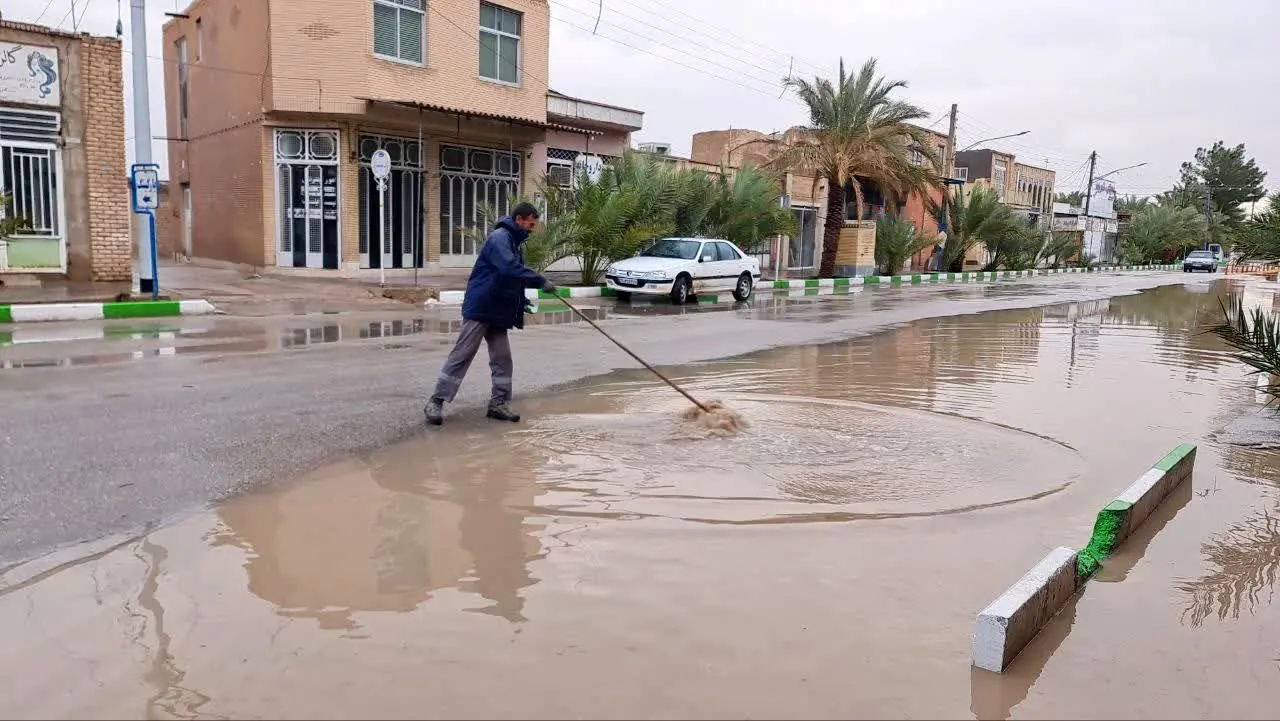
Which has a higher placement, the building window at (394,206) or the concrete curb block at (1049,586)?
the building window at (394,206)

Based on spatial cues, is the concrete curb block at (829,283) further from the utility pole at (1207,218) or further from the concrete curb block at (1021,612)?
the utility pole at (1207,218)

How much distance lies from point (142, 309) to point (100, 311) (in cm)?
56

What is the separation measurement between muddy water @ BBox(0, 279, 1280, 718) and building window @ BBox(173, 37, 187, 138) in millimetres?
22847

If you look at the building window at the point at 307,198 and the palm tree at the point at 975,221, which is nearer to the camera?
the building window at the point at 307,198

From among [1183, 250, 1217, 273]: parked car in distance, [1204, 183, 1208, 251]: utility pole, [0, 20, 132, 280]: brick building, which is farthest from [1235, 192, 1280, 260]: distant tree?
[1204, 183, 1208, 251]: utility pole

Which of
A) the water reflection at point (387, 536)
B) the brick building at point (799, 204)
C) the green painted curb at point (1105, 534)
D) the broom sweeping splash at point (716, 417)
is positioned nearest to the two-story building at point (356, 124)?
the brick building at point (799, 204)

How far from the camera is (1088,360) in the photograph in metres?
11.9

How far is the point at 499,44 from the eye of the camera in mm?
24109

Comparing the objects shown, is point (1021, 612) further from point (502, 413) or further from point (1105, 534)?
point (502, 413)

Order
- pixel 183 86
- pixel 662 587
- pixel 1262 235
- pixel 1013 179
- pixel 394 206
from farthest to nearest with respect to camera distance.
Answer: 1. pixel 1013 179
2. pixel 183 86
3. pixel 394 206
4. pixel 1262 235
5. pixel 662 587

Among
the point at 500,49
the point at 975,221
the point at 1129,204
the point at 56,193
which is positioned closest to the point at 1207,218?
the point at 1129,204

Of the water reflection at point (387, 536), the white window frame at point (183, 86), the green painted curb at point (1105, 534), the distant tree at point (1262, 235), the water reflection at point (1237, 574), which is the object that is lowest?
the water reflection at point (1237, 574)

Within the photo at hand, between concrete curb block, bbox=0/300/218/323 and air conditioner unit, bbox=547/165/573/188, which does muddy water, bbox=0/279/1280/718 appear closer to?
concrete curb block, bbox=0/300/218/323

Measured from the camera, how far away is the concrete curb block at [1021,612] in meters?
3.27
